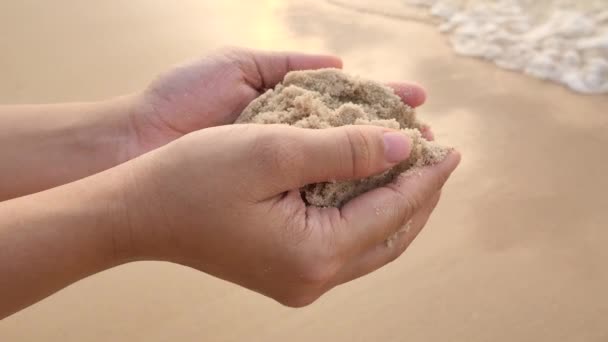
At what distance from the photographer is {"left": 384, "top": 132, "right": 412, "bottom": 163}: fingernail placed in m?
0.96

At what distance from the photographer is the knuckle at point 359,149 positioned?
93 centimetres

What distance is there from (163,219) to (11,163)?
48 cm

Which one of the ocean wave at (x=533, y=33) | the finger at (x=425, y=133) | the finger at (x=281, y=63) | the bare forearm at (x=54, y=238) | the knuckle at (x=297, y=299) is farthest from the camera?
the ocean wave at (x=533, y=33)

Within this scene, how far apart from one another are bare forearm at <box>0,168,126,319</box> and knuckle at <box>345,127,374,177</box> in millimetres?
374

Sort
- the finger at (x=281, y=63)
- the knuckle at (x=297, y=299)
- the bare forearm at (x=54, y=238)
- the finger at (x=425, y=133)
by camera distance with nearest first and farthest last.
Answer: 1. the bare forearm at (x=54, y=238)
2. the knuckle at (x=297, y=299)
3. the finger at (x=425, y=133)
4. the finger at (x=281, y=63)

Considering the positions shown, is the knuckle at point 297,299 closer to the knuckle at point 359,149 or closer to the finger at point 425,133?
the knuckle at point 359,149

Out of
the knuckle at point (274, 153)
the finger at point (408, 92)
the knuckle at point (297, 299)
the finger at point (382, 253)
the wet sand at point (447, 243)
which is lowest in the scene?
the wet sand at point (447, 243)

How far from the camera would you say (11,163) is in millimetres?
1219

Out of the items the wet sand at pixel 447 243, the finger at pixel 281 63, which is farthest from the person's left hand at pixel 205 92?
the wet sand at pixel 447 243

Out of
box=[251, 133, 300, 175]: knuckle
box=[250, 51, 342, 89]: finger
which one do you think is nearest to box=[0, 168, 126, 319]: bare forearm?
box=[251, 133, 300, 175]: knuckle

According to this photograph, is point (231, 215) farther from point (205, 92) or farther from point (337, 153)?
point (205, 92)

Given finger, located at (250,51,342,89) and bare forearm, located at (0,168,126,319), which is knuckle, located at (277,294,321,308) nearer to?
bare forearm, located at (0,168,126,319)

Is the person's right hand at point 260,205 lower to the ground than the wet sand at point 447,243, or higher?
higher

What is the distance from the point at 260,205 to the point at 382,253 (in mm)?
266
